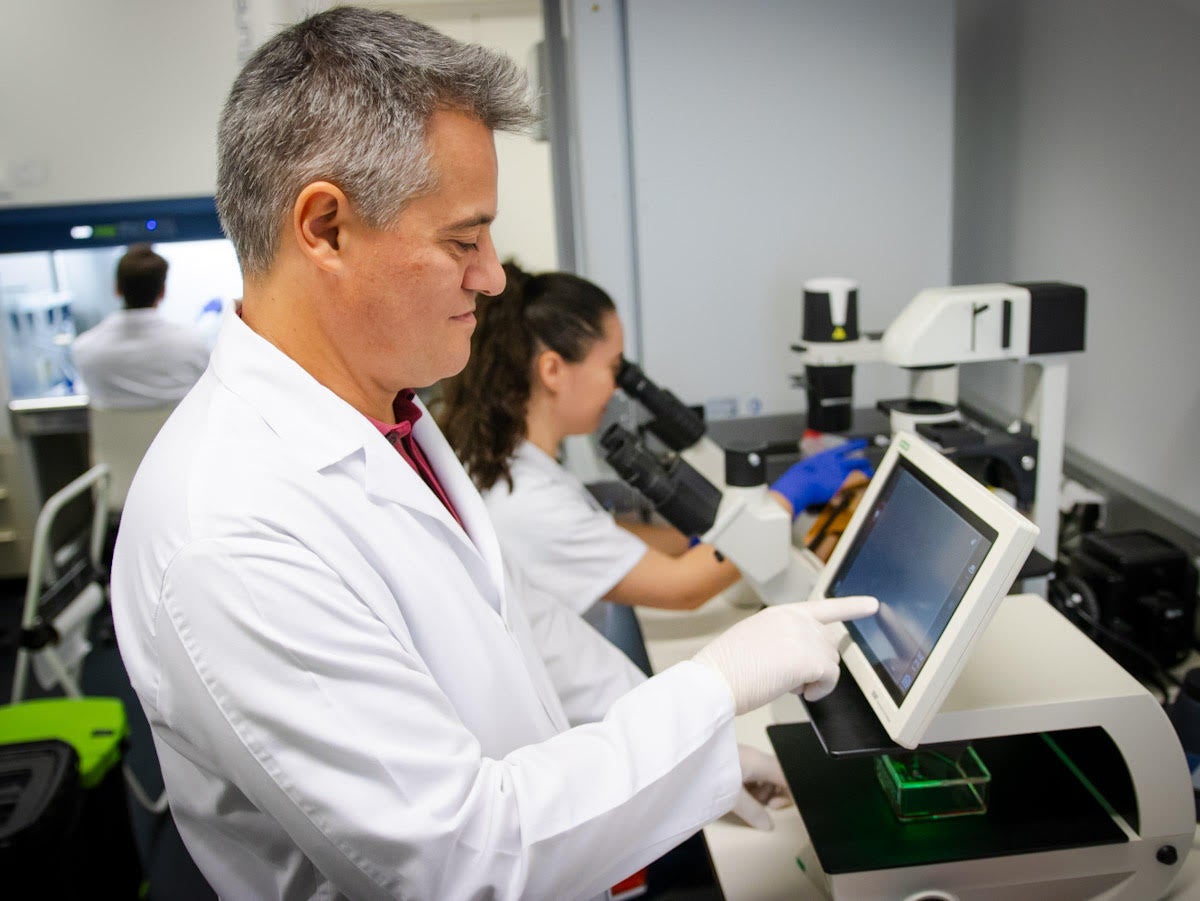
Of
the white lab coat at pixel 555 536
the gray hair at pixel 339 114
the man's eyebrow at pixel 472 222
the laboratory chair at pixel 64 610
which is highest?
the gray hair at pixel 339 114

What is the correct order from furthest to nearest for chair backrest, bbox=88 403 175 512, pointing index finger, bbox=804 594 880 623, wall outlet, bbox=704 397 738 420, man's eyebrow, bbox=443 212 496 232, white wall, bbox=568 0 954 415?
chair backrest, bbox=88 403 175 512
wall outlet, bbox=704 397 738 420
white wall, bbox=568 0 954 415
pointing index finger, bbox=804 594 880 623
man's eyebrow, bbox=443 212 496 232

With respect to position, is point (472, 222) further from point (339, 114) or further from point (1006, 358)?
point (1006, 358)

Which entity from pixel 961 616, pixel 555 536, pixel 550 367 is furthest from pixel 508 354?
pixel 961 616

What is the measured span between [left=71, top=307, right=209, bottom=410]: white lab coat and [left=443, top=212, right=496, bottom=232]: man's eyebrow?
248 centimetres

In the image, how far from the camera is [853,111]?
82.3 inches

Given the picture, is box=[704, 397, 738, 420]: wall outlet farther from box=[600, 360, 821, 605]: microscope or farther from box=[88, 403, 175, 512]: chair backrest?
box=[88, 403, 175, 512]: chair backrest

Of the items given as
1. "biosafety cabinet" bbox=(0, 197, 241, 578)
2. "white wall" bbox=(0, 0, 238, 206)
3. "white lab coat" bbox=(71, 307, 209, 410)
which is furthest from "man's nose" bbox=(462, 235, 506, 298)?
"biosafety cabinet" bbox=(0, 197, 241, 578)

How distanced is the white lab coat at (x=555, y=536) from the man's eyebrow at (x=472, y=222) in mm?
722

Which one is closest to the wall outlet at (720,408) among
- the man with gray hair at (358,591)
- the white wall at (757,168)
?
the white wall at (757,168)

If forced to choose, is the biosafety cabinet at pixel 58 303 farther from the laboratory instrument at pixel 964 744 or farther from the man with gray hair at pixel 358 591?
the laboratory instrument at pixel 964 744

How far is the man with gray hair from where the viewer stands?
0.71 m

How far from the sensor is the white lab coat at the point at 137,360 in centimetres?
303

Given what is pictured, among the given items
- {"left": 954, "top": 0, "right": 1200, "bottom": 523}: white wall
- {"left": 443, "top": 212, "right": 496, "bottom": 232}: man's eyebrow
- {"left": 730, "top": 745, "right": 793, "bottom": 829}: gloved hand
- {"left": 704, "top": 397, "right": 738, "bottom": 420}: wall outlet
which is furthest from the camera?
{"left": 704, "top": 397, "right": 738, "bottom": 420}: wall outlet

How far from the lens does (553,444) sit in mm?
1636
